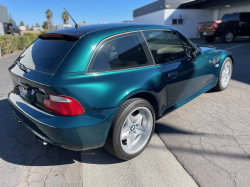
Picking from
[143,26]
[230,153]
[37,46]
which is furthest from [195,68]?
[37,46]

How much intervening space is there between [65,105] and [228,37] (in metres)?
15.3

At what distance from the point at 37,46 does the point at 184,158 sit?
2425 millimetres

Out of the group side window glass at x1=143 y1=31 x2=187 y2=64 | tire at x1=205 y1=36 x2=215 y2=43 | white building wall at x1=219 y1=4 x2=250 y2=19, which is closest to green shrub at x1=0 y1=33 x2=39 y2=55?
side window glass at x1=143 y1=31 x2=187 y2=64

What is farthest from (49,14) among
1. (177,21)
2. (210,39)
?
(210,39)

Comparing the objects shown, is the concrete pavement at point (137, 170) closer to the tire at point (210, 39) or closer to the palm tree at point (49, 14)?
the tire at point (210, 39)

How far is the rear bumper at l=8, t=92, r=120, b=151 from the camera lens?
6.58 ft

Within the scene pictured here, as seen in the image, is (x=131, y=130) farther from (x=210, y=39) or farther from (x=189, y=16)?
(x=189, y=16)

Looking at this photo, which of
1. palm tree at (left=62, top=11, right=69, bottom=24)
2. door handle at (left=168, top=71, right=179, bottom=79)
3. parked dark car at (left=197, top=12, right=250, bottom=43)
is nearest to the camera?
door handle at (left=168, top=71, right=179, bottom=79)

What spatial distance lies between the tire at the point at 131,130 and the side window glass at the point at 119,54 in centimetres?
46

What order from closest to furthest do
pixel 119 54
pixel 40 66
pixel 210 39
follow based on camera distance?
pixel 40 66 → pixel 119 54 → pixel 210 39

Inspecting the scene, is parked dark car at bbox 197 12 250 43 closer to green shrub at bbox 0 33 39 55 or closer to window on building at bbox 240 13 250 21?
window on building at bbox 240 13 250 21

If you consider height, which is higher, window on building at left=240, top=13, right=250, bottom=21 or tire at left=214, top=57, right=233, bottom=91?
window on building at left=240, top=13, right=250, bottom=21

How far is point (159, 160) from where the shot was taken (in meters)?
2.51

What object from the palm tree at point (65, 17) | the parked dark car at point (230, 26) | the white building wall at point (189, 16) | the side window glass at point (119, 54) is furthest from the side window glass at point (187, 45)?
the palm tree at point (65, 17)
